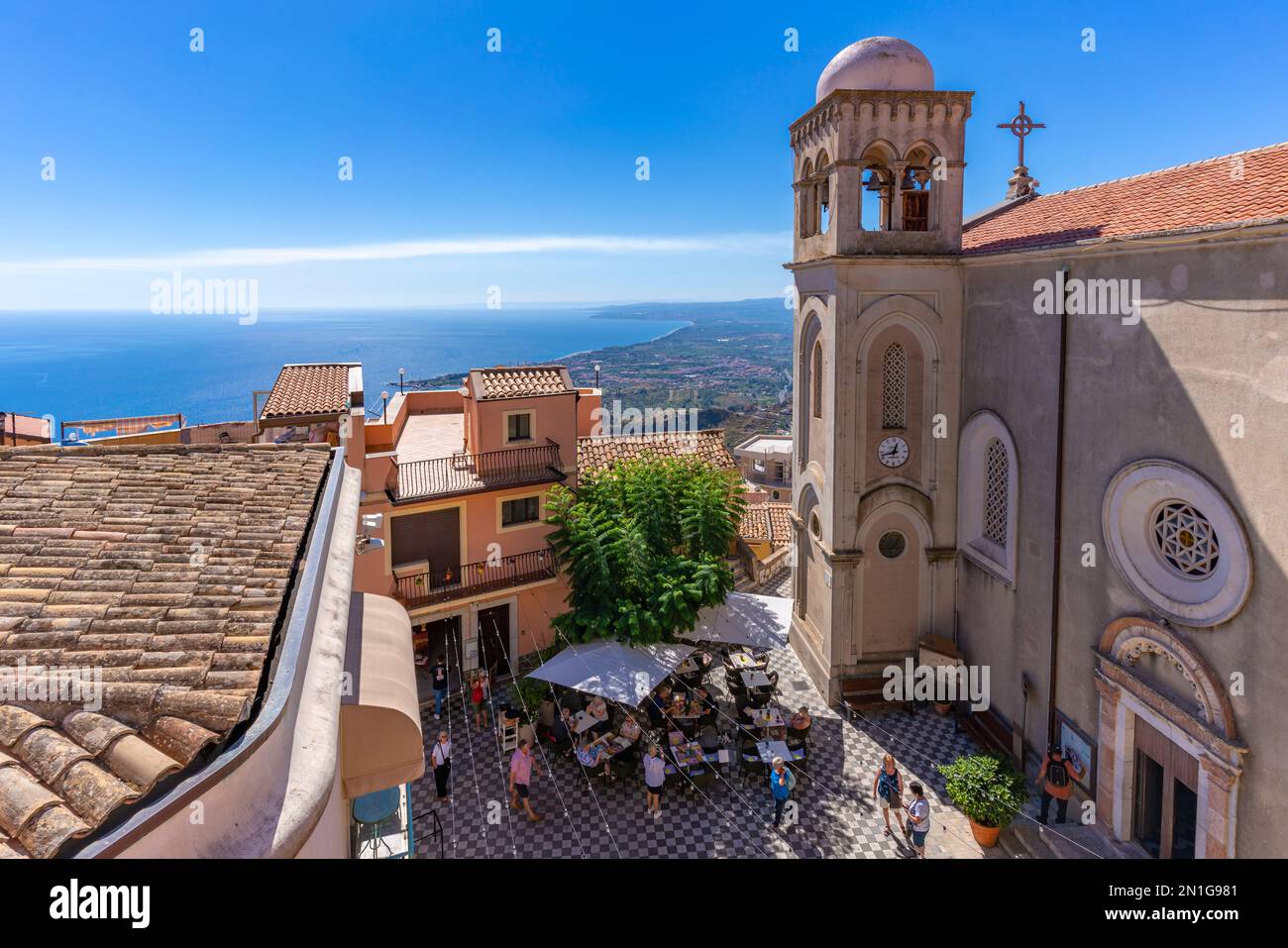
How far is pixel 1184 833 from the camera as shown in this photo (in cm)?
1025

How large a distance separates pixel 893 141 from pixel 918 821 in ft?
41.3

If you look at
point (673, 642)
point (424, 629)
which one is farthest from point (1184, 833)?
point (424, 629)

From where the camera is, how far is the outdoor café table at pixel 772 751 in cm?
1363

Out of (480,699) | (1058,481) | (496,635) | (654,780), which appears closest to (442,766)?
(480,699)

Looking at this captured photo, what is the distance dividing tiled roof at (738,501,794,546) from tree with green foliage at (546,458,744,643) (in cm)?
1076

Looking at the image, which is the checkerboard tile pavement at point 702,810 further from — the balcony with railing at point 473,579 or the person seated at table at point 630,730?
the balcony with railing at point 473,579

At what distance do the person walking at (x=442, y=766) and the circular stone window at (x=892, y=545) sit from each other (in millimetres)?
9497

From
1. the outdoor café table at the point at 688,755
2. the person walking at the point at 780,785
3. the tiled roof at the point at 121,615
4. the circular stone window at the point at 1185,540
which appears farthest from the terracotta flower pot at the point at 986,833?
the tiled roof at the point at 121,615

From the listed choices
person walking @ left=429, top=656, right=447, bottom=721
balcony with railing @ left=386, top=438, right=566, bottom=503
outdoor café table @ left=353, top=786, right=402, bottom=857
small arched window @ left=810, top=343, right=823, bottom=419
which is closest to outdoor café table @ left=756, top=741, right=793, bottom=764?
outdoor café table @ left=353, top=786, right=402, bottom=857

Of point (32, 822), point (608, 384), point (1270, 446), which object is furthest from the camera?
point (608, 384)

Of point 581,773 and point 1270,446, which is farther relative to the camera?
point 581,773

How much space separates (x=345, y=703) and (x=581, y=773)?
867cm

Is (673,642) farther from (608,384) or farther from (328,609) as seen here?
(608,384)
